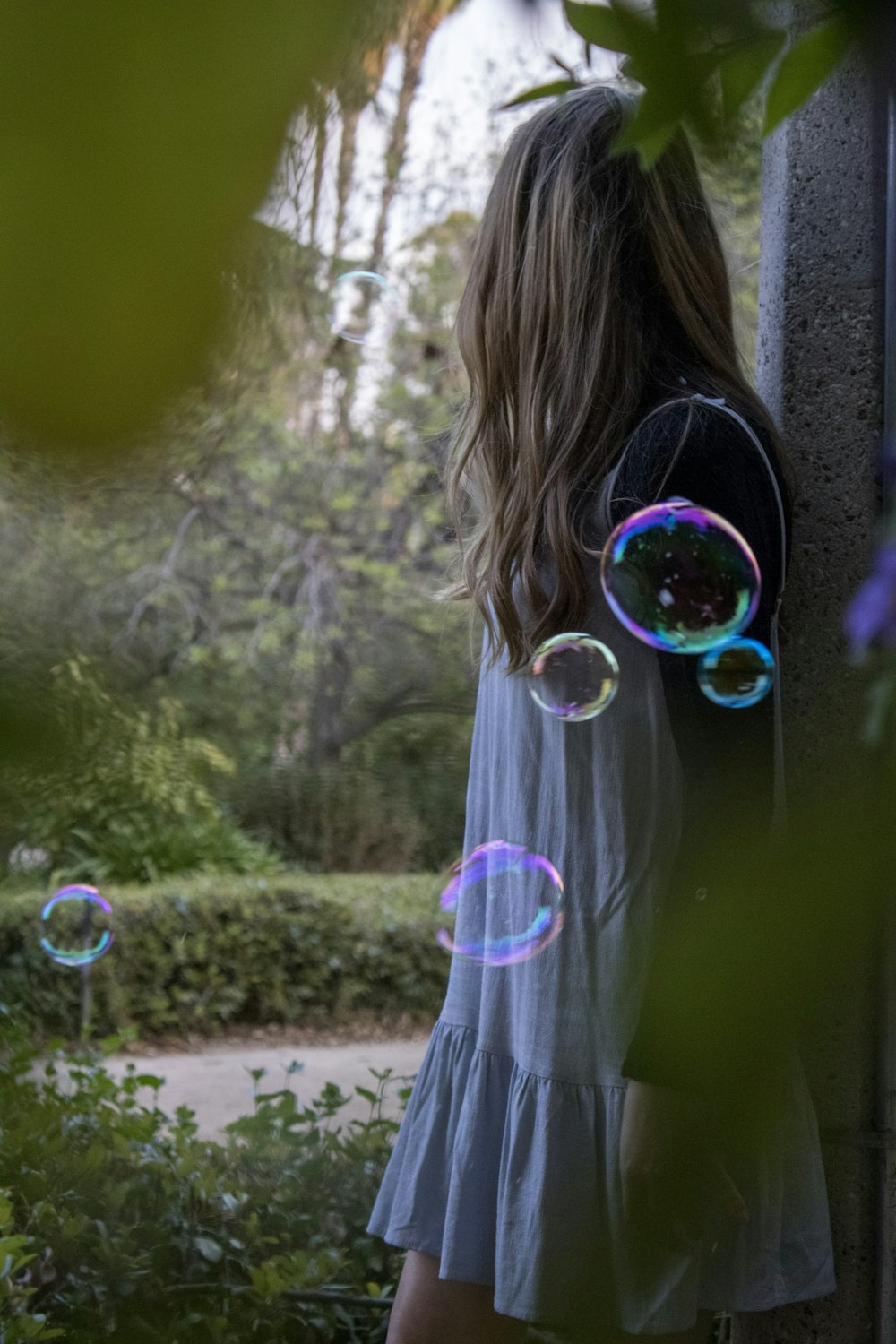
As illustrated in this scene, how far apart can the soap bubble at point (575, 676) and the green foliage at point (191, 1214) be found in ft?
3.00

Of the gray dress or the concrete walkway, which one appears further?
the concrete walkway

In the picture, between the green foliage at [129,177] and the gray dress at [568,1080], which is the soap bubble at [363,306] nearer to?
the gray dress at [568,1080]

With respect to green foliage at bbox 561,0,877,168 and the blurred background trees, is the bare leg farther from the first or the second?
the blurred background trees

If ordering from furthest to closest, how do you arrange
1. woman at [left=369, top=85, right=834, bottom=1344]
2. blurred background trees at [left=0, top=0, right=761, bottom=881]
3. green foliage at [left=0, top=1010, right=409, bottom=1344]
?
blurred background trees at [left=0, top=0, right=761, bottom=881] → green foliage at [left=0, top=1010, right=409, bottom=1344] → woman at [left=369, top=85, right=834, bottom=1344]

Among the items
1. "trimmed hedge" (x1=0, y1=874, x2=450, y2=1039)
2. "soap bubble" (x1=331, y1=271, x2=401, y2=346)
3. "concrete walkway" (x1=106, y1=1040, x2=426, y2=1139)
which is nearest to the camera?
"concrete walkway" (x1=106, y1=1040, x2=426, y2=1139)

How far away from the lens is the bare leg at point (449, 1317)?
118 centimetres

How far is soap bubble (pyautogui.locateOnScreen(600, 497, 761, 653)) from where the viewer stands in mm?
828

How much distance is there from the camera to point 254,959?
657 centimetres

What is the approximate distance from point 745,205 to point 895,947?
4.68 meters

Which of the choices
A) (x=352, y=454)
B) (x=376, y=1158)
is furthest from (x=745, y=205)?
(x=352, y=454)

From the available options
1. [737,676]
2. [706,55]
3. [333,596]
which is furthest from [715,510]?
[333,596]

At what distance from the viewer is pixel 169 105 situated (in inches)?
6.1

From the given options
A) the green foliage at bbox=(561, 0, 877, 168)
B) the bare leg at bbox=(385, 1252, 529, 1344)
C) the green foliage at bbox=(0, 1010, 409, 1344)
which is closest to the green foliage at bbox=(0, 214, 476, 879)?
the green foliage at bbox=(0, 1010, 409, 1344)

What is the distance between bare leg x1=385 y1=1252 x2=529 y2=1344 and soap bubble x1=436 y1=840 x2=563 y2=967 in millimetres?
306
